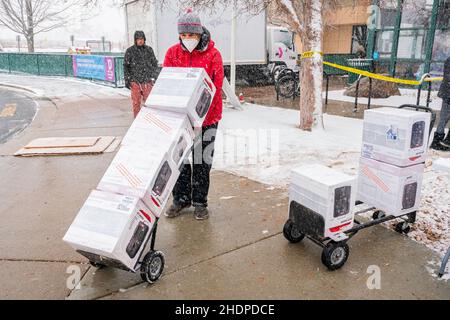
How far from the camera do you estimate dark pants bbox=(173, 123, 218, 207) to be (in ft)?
13.3

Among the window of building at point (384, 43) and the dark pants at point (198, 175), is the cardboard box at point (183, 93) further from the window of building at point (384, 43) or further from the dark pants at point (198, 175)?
the window of building at point (384, 43)

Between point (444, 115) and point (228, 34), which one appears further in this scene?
point (228, 34)

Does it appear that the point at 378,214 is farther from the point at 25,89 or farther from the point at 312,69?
the point at 25,89

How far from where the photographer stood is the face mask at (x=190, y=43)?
12.2 feet

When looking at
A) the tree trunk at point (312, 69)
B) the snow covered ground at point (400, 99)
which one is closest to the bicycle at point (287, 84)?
the snow covered ground at point (400, 99)

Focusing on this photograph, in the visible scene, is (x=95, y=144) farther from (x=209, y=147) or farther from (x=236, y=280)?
(x=236, y=280)

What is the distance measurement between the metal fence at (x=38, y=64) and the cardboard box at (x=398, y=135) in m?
19.9

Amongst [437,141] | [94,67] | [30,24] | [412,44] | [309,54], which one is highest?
[30,24]

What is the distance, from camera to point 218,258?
11.2 feet

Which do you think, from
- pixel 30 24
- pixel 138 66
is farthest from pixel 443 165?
pixel 30 24

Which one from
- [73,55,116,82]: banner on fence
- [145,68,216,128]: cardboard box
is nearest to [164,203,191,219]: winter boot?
[145,68,216,128]: cardboard box

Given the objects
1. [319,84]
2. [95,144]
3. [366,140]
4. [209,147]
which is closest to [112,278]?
[209,147]

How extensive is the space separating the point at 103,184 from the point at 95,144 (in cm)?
453

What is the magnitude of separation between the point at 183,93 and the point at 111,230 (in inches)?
49.0
